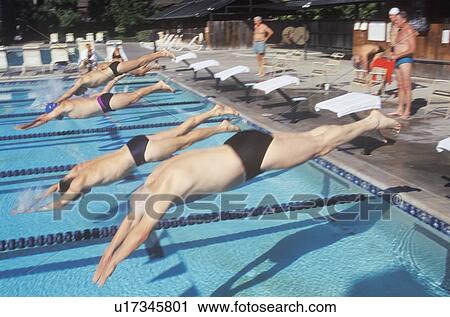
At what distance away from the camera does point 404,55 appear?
26.7 feet

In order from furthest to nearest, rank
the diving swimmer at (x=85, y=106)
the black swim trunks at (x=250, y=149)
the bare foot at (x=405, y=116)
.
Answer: the bare foot at (x=405, y=116) → the diving swimmer at (x=85, y=106) → the black swim trunks at (x=250, y=149)

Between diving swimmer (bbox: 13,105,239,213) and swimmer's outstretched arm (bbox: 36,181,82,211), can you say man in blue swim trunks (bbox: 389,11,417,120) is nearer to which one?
diving swimmer (bbox: 13,105,239,213)

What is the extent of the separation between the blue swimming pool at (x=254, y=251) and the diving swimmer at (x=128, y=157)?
52 centimetres

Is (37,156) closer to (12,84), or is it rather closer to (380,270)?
(380,270)

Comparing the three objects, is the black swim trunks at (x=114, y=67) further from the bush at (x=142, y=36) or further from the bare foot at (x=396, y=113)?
the bush at (x=142, y=36)

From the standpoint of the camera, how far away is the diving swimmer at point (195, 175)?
3.23 m

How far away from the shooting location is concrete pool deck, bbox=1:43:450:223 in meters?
5.10

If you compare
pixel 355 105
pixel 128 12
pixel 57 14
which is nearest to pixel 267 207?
pixel 355 105

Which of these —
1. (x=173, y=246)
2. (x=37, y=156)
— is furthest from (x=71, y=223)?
(x=37, y=156)

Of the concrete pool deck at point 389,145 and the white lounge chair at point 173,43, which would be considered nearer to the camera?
the concrete pool deck at point 389,145

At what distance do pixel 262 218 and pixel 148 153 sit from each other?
5.07ft

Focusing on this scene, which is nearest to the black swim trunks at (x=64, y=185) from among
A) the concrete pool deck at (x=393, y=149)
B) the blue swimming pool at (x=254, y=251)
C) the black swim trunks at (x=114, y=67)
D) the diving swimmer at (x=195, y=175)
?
the blue swimming pool at (x=254, y=251)

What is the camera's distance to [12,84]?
15.5 m
